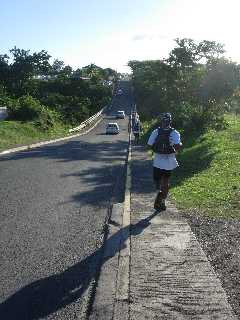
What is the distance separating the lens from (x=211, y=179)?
14578mm

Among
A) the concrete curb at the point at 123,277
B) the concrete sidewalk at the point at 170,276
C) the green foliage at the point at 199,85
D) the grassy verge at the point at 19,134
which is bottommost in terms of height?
the grassy verge at the point at 19,134

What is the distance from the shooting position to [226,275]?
5.99m

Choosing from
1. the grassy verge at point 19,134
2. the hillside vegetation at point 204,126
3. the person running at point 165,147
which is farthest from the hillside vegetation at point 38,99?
the person running at point 165,147

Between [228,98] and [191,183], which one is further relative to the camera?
[228,98]

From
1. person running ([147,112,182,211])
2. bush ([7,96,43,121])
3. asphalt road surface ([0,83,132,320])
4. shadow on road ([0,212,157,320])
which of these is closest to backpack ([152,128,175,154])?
person running ([147,112,182,211])

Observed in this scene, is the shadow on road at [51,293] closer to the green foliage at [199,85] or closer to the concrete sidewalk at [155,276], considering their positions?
the concrete sidewalk at [155,276]

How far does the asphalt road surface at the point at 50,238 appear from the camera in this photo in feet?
17.4

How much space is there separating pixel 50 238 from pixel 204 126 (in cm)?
2563

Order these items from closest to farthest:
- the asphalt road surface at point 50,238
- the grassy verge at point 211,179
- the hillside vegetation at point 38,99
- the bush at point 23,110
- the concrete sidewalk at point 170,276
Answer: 1. the concrete sidewalk at point 170,276
2. the asphalt road surface at point 50,238
3. the grassy verge at point 211,179
4. the hillside vegetation at point 38,99
5. the bush at point 23,110

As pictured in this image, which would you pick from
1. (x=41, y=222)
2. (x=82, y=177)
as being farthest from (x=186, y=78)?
(x=41, y=222)

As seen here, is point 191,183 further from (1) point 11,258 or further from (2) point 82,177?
(1) point 11,258

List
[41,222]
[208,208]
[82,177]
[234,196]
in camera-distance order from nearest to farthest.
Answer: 1. [41,222]
2. [208,208]
3. [234,196]
4. [82,177]

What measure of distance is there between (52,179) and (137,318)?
34.1 ft

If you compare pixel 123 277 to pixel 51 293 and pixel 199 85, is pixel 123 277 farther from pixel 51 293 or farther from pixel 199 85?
pixel 199 85
